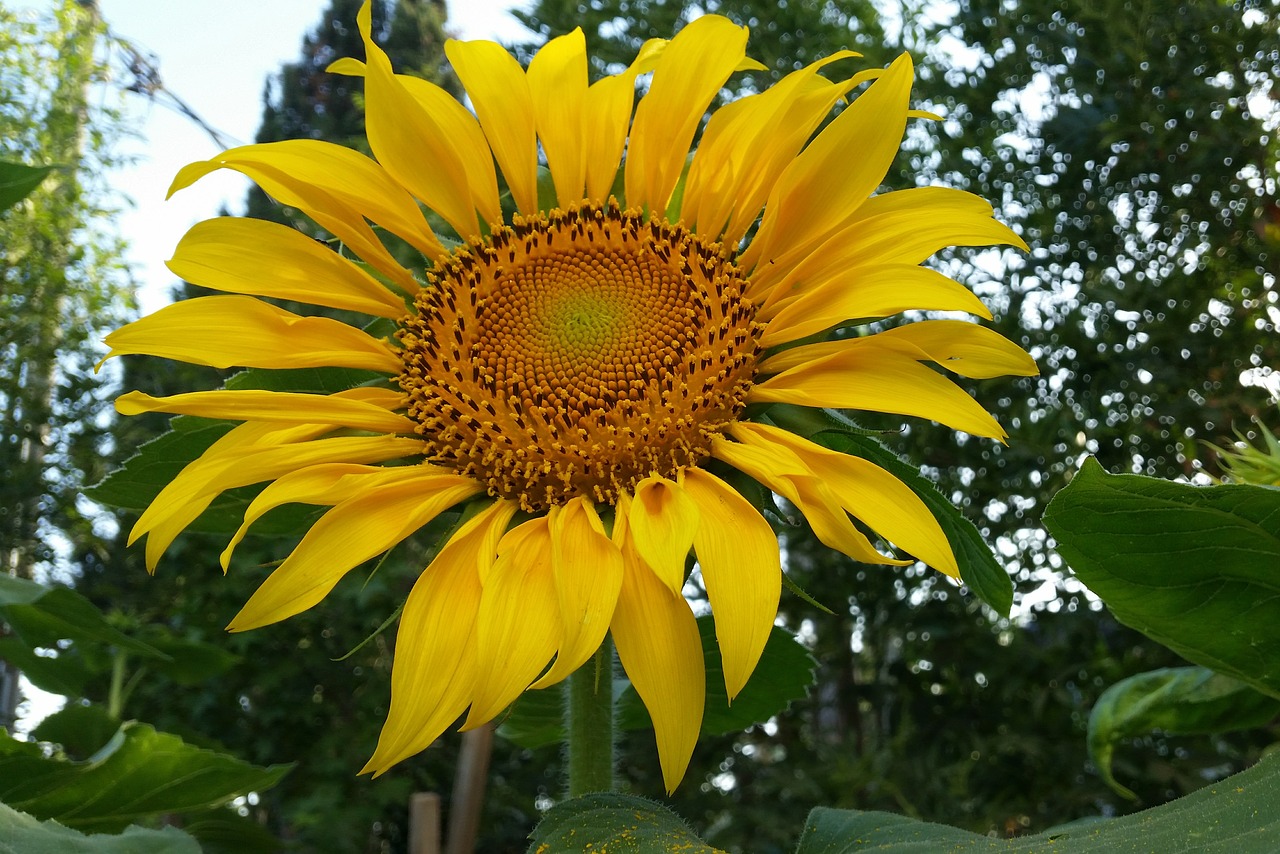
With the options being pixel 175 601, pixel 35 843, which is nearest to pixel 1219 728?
pixel 35 843

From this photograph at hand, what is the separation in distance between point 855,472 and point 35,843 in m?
0.50

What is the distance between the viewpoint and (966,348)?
2.34 feet

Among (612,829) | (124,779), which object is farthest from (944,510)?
(124,779)

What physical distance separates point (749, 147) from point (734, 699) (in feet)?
1.51

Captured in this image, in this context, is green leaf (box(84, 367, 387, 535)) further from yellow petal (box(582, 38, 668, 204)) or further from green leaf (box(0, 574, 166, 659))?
yellow petal (box(582, 38, 668, 204))

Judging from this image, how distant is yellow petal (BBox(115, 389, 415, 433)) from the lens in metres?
0.71

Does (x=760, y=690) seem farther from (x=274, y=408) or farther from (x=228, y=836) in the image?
(x=228, y=836)

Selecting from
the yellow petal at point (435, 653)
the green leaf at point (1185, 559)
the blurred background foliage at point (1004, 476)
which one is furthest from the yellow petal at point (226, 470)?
the blurred background foliage at point (1004, 476)

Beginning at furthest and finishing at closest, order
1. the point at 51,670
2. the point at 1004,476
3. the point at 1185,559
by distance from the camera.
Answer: the point at 1004,476, the point at 51,670, the point at 1185,559

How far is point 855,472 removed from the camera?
676mm

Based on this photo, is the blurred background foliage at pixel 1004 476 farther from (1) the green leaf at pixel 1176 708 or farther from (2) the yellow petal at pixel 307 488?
(2) the yellow petal at pixel 307 488

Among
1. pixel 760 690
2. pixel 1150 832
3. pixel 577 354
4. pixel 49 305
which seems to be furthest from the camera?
pixel 49 305

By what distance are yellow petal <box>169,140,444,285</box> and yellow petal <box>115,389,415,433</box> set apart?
139 millimetres

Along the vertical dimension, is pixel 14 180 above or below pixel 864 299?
above
